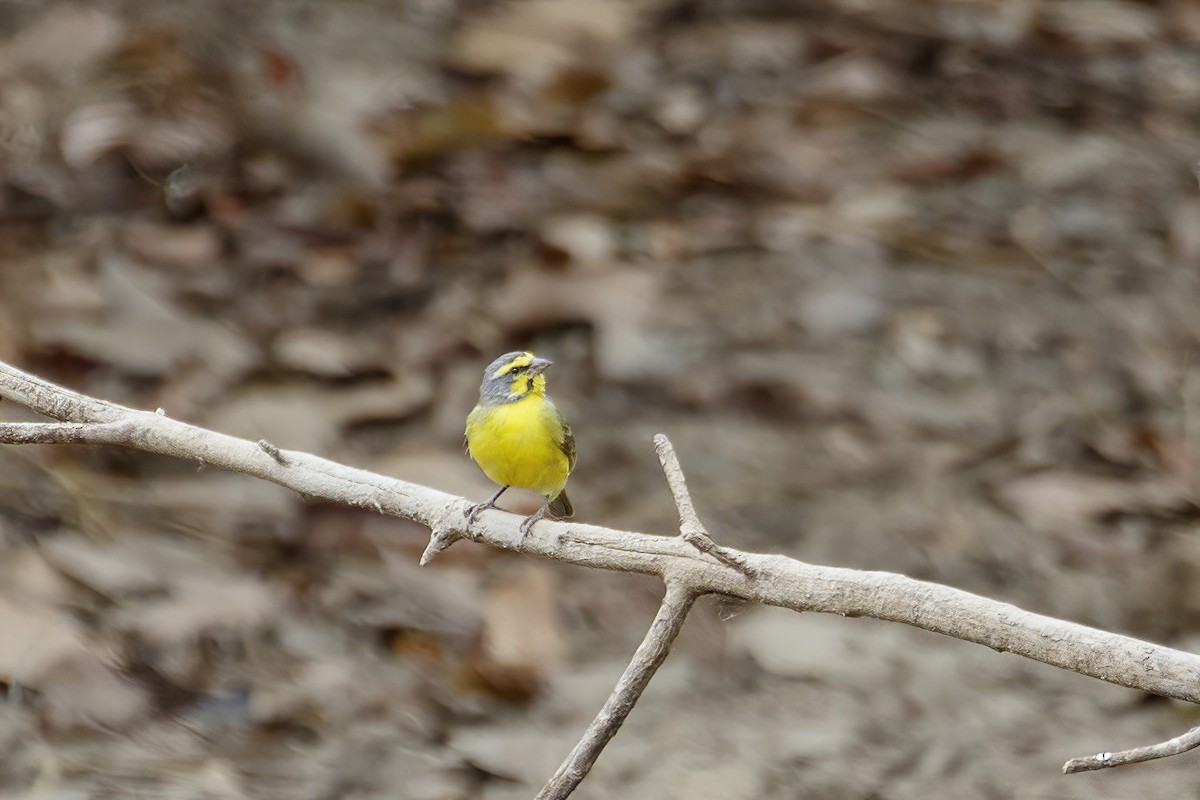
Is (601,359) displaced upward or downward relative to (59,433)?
downward

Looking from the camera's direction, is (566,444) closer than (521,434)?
No

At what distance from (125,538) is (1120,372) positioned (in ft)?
14.3

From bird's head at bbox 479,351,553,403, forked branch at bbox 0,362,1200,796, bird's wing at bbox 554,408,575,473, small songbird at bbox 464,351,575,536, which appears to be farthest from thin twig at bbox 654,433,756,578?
bird's head at bbox 479,351,553,403

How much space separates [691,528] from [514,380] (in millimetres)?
1434

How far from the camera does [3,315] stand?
17.6 ft

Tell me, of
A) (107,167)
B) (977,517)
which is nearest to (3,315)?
(107,167)

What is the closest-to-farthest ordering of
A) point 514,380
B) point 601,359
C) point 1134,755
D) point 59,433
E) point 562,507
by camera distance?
1. point 1134,755
2. point 59,433
3. point 514,380
4. point 562,507
5. point 601,359

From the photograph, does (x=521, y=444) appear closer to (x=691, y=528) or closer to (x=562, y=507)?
(x=562, y=507)

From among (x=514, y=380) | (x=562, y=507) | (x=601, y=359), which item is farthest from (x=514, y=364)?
(x=601, y=359)

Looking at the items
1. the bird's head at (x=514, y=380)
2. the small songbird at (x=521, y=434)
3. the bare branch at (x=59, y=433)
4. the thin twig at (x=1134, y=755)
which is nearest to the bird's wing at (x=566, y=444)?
the small songbird at (x=521, y=434)

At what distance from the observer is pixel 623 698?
2082 millimetres

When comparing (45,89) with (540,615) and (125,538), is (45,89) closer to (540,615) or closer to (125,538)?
(125,538)

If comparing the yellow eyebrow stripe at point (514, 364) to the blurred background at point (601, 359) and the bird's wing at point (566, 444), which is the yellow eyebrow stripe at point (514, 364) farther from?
the blurred background at point (601, 359)

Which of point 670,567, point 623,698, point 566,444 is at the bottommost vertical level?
point 566,444
